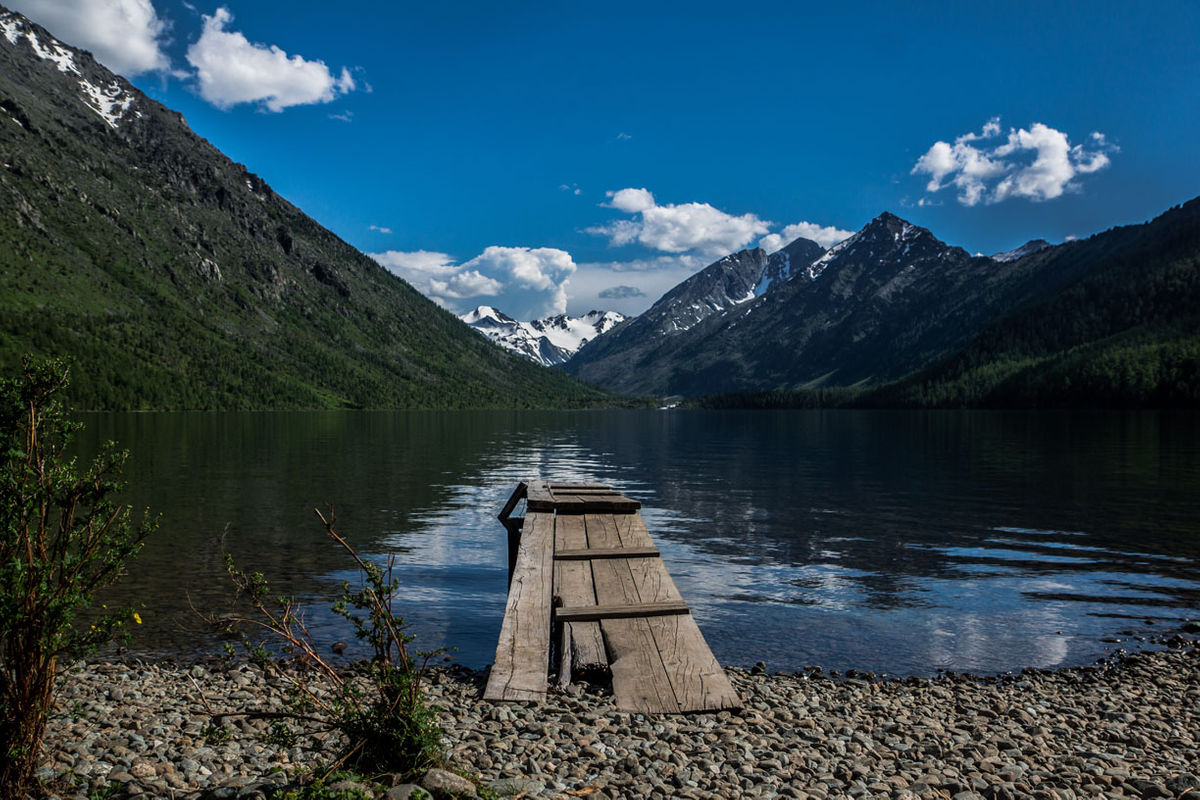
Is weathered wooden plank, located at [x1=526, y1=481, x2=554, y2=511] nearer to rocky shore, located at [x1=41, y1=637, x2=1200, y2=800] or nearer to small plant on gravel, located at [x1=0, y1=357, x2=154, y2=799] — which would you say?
rocky shore, located at [x1=41, y1=637, x2=1200, y2=800]

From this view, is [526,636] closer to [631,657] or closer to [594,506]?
[631,657]

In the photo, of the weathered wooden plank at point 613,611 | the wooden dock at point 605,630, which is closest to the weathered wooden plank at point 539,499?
the wooden dock at point 605,630

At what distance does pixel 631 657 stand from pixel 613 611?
57.7 inches

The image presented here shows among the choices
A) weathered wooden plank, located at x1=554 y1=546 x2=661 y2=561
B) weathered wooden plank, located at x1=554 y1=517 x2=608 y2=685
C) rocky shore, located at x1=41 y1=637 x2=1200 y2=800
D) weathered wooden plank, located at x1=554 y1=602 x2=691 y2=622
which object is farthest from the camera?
weathered wooden plank, located at x1=554 y1=546 x2=661 y2=561

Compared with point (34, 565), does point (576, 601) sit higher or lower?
lower

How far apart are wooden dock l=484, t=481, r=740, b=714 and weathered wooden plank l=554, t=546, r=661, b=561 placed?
25 mm

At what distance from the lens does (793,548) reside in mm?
31469

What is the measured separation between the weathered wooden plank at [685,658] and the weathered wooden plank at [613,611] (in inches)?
5.9

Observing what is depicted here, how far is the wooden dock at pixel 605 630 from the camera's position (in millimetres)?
11438

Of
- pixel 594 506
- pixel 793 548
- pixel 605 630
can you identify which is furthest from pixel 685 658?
pixel 793 548

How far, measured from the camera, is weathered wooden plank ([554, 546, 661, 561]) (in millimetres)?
17672

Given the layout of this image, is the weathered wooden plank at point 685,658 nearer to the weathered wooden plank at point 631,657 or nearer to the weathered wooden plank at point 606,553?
the weathered wooden plank at point 631,657

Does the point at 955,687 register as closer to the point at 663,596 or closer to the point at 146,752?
the point at 663,596

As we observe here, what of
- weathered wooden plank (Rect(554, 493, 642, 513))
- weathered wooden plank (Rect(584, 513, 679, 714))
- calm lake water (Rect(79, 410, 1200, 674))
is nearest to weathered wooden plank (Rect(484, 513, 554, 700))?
weathered wooden plank (Rect(584, 513, 679, 714))
